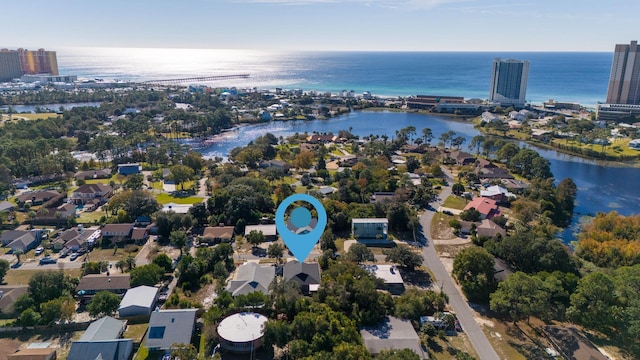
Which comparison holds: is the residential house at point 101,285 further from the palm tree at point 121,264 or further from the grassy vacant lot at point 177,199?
the grassy vacant lot at point 177,199

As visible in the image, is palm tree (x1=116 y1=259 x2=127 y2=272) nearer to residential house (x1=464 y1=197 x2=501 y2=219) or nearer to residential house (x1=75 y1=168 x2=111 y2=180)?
residential house (x1=75 y1=168 x2=111 y2=180)

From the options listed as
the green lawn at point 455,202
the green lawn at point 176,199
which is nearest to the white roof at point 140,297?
the green lawn at point 176,199

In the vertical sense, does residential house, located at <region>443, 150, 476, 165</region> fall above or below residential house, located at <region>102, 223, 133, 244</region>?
above

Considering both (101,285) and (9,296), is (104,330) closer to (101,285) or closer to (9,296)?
(101,285)

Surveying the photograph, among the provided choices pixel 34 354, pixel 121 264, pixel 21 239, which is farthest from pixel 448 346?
pixel 21 239

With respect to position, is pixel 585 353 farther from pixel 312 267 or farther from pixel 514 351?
pixel 312 267

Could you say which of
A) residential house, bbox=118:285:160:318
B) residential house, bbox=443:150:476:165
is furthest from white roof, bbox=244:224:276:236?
residential house, bbox=443:150:476:165
